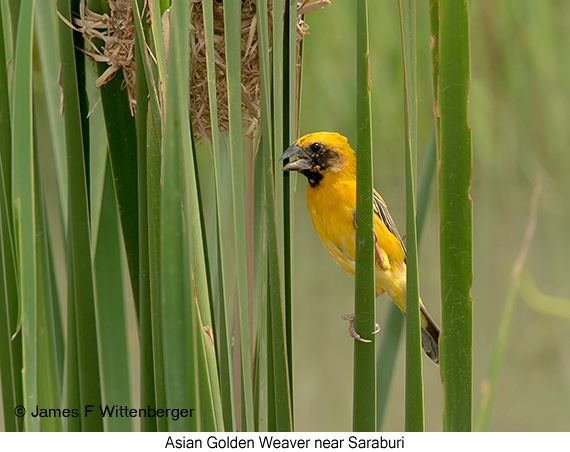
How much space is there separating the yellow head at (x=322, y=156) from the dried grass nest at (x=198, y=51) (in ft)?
0.58

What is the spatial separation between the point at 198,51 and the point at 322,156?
1.25 ft

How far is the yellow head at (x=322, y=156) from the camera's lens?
118 cm

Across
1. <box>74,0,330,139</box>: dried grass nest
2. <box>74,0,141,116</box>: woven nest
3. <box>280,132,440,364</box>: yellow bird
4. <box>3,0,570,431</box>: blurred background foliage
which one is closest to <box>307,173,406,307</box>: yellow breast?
<box>280,132,440,364</box>: yellow bird

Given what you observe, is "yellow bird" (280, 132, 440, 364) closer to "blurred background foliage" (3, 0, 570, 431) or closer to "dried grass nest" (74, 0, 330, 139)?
"dried grass nest" (74, 0, 330, 139)

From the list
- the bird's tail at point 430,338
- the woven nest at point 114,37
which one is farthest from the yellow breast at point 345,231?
the woven nest at point 114,37

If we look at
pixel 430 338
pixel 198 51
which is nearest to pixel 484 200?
pixel 430 338

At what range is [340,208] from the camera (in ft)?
3.99

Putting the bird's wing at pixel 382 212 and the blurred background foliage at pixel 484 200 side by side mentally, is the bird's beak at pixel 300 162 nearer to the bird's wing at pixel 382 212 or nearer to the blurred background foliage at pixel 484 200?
the bird's wing at pixel 382 212

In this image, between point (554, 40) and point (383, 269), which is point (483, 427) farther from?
point (554, 40)

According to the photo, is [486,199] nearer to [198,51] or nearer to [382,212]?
[382,212]

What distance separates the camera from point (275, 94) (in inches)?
23.8

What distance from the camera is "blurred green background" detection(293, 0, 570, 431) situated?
2824mm

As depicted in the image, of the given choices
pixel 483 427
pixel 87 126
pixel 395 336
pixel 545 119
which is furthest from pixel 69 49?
pixel 545 119

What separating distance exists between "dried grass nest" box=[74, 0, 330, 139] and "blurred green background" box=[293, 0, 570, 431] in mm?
1989
